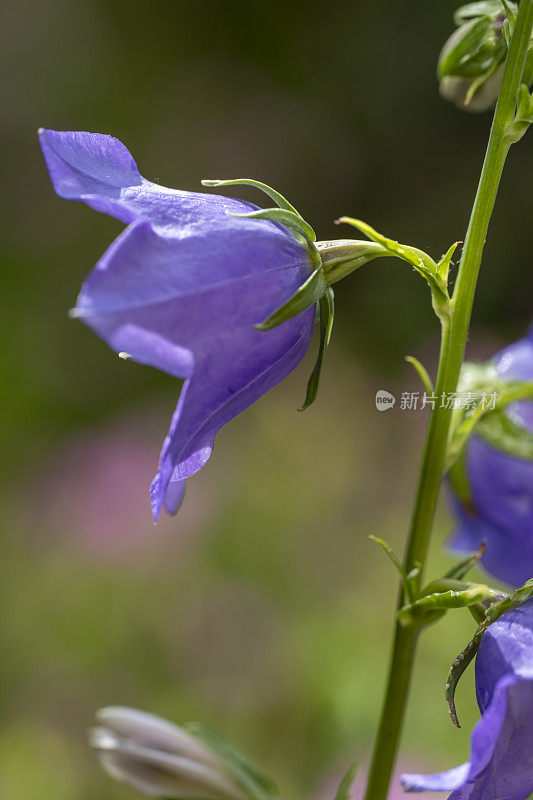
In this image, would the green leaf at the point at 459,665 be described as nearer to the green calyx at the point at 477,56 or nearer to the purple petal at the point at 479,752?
the purple petal at the point at 479,752

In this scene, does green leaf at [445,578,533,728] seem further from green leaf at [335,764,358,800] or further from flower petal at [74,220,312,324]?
flower petal at [74,220,312,324]

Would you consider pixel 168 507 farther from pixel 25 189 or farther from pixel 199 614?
pixel 25 189

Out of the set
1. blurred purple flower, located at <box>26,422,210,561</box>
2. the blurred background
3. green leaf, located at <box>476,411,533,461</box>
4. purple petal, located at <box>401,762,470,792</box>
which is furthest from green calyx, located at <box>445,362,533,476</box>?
blurred purple flower, located at <box>26,422,210,561</box>

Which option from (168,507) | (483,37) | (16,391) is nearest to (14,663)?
(16,391)

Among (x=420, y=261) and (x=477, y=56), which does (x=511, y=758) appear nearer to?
(x=420, y=261)

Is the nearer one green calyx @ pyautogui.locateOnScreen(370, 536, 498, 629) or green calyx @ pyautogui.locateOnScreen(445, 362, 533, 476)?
green calyx @ pyautogui.locateOnScreen(370, 536, 498, 629)
